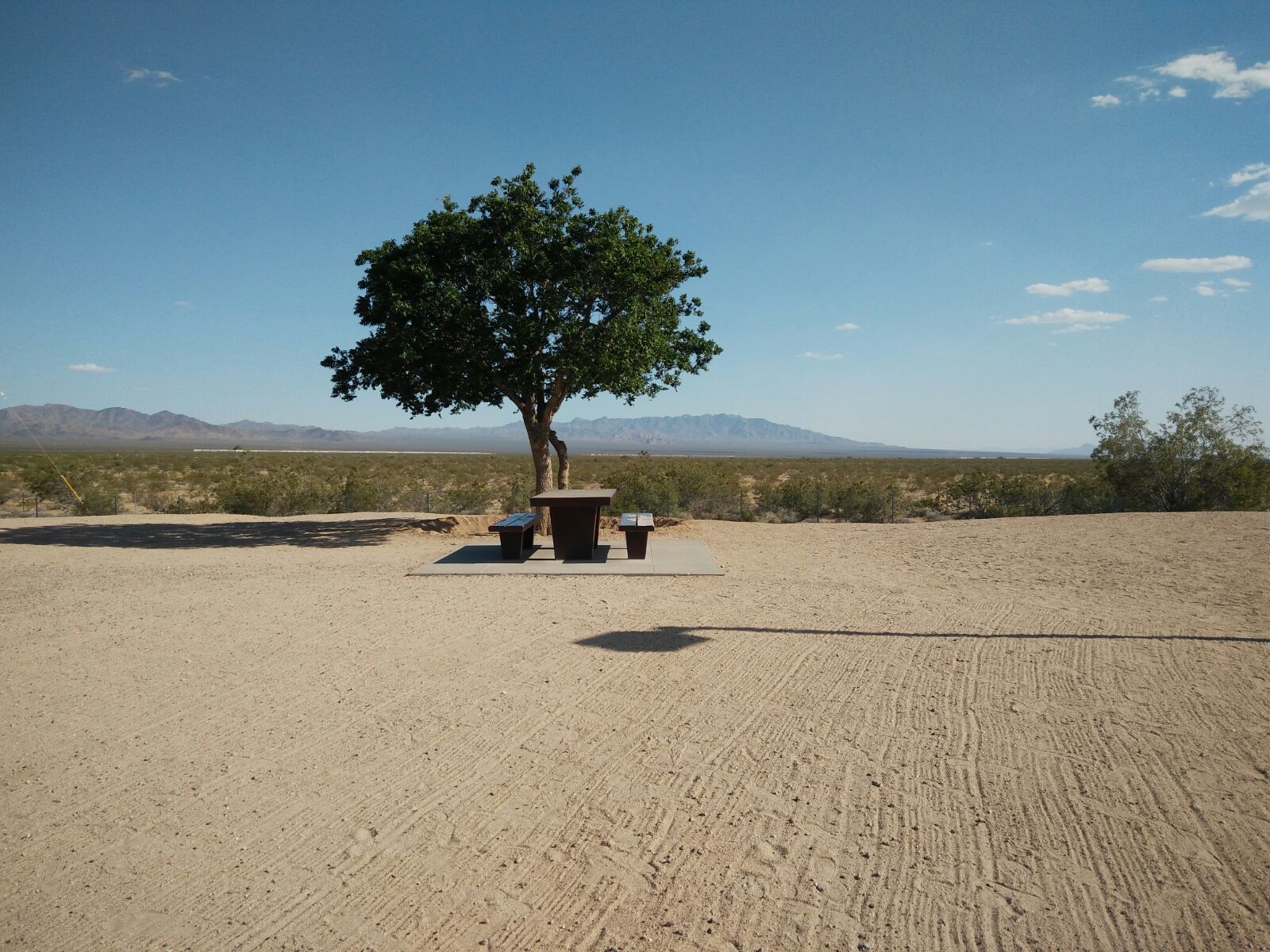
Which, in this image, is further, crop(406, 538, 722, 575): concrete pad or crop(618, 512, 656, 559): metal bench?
crop(618, 512, 656, 559): metal bench

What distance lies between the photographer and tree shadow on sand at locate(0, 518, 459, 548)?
1397 cm

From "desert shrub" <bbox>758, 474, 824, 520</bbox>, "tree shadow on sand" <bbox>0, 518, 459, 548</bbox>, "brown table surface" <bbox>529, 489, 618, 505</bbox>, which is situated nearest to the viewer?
"brown table surface" <bbox>529, 489, 618, 505</bbox>

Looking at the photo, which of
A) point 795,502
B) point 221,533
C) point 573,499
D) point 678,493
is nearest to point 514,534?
point 573,499

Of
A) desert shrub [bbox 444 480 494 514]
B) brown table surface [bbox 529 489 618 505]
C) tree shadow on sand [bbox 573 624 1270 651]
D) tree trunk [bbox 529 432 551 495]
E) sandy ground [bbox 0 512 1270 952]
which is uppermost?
tree trunk [bbox 529 432 551 495]

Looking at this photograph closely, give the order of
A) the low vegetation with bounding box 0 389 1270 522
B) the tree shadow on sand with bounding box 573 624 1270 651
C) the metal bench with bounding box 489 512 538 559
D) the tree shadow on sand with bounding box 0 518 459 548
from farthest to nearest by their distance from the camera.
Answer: the low vegetation with bounding box 0 389 1270 522 < the tree shadow on sand with bounding box 0 518 459 548 < the metal bench with bounding box 489 512 538 559 < the tree shadow on sand with bounding box 573 624 1270 651

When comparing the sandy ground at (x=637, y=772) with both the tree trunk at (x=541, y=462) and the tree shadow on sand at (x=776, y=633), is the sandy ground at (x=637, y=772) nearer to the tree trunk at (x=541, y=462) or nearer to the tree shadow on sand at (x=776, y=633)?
the tree shadow on sand at (x=776, y=633)

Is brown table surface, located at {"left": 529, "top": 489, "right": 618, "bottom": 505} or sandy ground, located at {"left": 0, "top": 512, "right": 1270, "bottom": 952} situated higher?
brown table surface, located at {"left": 529, "top": 489, "right": 618, "bottom": 505}

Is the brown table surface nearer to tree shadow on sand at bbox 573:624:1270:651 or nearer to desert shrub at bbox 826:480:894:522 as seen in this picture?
tree shadow on sand at bbox 573:624:1270:651

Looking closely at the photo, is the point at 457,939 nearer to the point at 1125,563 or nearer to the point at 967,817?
the point at 967,817

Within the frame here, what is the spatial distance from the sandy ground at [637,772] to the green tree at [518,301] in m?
6.29

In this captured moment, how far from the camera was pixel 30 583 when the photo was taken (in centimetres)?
1016

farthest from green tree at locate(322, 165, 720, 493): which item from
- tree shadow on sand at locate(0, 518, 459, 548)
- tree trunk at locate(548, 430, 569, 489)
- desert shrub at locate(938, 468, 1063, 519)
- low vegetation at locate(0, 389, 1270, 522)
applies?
desert shrub at locate(938, 468, 1063, 519)

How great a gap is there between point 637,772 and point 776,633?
337 centimetres

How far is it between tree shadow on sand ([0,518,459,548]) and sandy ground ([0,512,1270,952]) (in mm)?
4851
